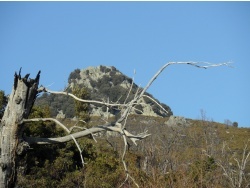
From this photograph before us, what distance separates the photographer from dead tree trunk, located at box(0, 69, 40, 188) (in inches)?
252

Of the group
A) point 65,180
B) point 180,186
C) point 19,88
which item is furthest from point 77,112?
point 19,88

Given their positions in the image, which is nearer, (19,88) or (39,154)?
(19,88)

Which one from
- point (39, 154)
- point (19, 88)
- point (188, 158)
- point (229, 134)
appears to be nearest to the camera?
point (19, 88)

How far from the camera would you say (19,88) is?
6.62 metres

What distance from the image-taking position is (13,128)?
21.3ft

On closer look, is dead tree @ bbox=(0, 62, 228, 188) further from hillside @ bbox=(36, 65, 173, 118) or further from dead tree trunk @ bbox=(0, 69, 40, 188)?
hillside @ bbox=(36, 65, 173, 118)

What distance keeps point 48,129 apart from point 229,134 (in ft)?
133

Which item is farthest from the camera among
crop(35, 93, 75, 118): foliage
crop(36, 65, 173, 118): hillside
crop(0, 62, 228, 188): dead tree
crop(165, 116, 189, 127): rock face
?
crop(36, 65, 173, 118): hillside

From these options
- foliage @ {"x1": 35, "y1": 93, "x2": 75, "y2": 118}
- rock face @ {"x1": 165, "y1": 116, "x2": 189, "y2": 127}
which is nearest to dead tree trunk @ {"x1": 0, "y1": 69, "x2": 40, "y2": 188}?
rock face @ {"x1": 165, "y1": 116, "x2": 189, "y2": 127}

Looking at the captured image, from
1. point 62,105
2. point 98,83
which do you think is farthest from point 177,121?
point 98,83

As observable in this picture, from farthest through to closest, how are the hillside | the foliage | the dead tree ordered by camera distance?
the hillside, the foliage, the dead tree

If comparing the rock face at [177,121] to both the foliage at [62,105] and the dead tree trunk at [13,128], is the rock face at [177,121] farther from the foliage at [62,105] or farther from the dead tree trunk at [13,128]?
the dead tree trunk at [13,128]

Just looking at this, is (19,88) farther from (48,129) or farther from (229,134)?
(229,134)

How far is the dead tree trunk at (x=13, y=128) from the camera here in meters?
6.41
